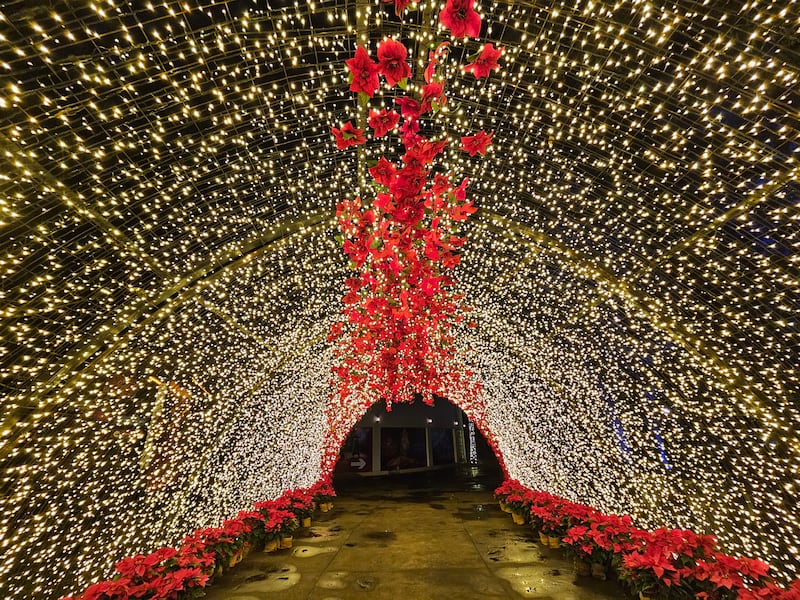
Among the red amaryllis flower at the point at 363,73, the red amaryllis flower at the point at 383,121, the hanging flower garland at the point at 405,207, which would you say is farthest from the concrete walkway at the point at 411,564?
the red amaryllis flower at the point at 363,73

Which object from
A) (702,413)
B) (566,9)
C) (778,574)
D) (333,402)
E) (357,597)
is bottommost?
(357,597)

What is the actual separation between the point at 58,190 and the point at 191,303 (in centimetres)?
165

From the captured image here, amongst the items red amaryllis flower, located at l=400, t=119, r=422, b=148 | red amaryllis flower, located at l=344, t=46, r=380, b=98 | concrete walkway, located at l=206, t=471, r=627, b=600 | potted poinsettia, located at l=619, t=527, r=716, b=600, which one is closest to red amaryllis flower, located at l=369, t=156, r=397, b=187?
red amaryllis flower, located at l=400, t=119, r=422, b=148

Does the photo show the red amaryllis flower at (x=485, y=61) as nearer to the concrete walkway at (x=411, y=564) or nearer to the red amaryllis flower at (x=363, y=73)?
the red amaryllis flower at (x=363, y=73)

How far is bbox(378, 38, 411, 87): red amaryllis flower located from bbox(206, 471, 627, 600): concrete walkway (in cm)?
498

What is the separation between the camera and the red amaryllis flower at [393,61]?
1.49 m

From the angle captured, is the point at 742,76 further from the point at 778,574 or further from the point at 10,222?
the point at 10,222

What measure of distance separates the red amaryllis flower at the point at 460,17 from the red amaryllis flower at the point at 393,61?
0.19m

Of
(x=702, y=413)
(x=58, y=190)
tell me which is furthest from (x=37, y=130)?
(x=702, y=413)

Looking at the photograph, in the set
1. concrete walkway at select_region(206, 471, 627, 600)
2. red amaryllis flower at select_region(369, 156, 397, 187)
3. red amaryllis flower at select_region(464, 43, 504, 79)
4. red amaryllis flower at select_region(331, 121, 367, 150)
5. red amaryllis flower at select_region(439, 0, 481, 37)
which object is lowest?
concrete walkway at select_region(206, 471, 627, 600)

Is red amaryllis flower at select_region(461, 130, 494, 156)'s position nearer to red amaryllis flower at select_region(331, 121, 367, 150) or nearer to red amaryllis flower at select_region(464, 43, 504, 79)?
red amaryllis flower at select_region(464, 43, 504, 79)

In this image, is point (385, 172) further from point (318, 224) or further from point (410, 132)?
point (318, 224)

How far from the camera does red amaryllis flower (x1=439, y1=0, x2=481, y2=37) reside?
139 centimetres

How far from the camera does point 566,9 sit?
2.38 metres
